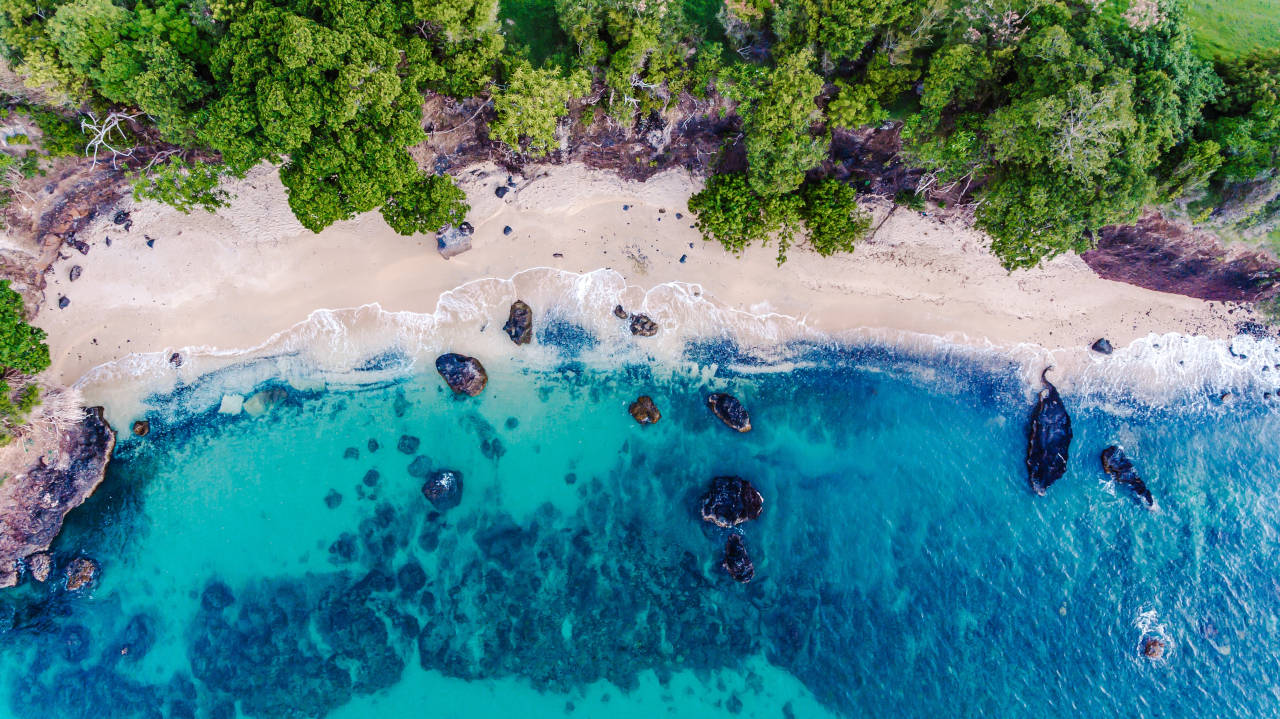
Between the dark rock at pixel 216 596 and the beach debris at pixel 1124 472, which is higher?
the beach debris at pixel 1124 472

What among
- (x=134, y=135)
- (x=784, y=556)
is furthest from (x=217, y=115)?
(x=784, y=556)

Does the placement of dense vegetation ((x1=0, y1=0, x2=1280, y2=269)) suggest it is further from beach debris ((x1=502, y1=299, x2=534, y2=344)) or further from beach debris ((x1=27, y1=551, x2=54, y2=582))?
beach debris ((x1=27, y1=551, x2=54, y2=582))

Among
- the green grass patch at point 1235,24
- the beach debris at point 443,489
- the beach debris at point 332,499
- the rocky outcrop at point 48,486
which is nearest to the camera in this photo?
the green grass patch at point 1235,24

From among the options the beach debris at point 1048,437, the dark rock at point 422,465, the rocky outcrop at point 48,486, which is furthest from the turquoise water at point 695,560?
the rocky outcrop at point 48,486

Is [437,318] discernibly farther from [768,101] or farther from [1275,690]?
[1275,690]

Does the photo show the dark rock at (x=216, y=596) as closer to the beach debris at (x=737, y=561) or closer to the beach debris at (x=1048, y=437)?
the beach debris at (x=737, y=561)

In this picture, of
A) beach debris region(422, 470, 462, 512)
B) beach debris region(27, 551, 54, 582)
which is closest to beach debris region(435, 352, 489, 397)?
beach debris region(422, 470, 462, 512)

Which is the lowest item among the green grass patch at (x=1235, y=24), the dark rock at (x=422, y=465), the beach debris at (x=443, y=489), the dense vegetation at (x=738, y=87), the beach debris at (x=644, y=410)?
the beach debris at (x=443, y=489)
